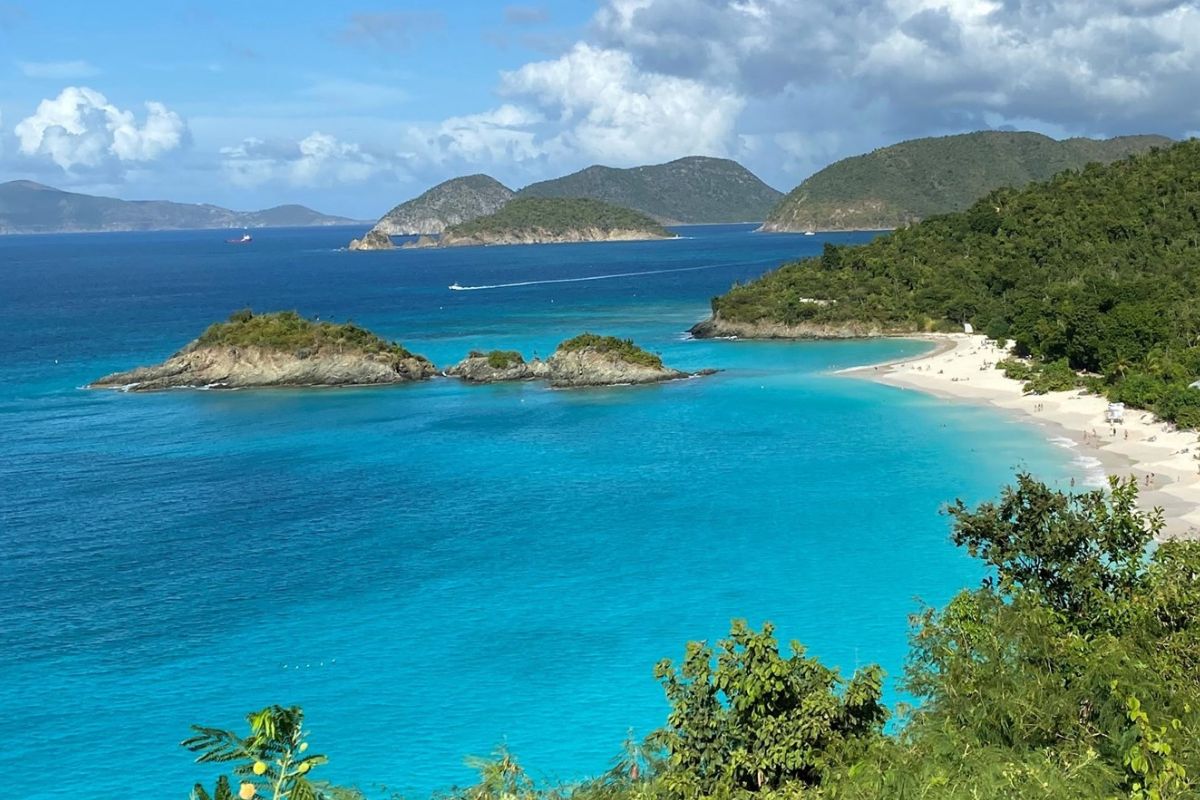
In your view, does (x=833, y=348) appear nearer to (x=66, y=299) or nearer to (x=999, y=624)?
(x=999, y=624)

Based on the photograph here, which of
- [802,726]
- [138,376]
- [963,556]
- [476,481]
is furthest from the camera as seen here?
[138,376]

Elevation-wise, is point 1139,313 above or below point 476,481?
above

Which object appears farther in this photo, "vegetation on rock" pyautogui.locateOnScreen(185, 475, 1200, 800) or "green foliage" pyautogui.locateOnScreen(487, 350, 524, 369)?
"green foliage" pyautogui.locateOnScreen(487, 350, 524, 369)

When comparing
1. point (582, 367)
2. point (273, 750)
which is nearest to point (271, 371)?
point (582, 367)

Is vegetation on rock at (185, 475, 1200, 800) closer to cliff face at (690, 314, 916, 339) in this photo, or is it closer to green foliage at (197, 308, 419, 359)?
green foliage at (197, 308, 419, 359)

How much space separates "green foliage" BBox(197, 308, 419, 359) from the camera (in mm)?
79688

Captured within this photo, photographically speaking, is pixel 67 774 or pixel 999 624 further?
pixel 67 774

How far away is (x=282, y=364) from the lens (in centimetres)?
7931

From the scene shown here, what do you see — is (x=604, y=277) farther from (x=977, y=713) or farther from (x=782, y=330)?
(x=977, y=713)

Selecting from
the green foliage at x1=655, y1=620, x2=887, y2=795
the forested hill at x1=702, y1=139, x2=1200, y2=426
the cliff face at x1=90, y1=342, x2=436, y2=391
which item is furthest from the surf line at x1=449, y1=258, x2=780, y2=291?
the green foliage at x1=655, y1=620, x2=887, y2=795

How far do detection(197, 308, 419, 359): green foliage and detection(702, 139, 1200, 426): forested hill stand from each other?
121 feet

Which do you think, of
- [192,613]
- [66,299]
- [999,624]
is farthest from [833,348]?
[66,299]

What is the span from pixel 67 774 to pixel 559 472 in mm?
29850

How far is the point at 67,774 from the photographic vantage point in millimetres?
23875
